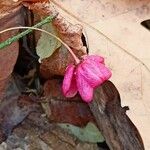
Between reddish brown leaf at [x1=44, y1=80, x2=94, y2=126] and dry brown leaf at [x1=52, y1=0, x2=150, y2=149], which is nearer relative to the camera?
dry brown leaf at [x1=52, y1=0, x2=150, y2=149]

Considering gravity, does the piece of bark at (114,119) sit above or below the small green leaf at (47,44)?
below

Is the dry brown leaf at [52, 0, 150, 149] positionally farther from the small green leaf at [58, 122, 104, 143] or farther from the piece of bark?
the small green leaf at [58, 122, 104, 143]

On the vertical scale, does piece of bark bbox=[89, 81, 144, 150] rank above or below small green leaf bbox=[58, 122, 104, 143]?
above

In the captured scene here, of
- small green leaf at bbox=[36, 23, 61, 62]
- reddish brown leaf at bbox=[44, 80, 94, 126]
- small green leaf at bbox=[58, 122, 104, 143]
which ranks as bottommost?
small green leaf at bbox=[58, 122, 104, 143]

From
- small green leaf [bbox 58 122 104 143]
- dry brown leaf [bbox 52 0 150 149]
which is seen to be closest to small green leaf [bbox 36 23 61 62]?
dry brown leaf [bbox 52 0 150 149]

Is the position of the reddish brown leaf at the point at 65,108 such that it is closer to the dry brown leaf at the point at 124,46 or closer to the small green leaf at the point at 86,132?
the small green leaf at the point at 86,132

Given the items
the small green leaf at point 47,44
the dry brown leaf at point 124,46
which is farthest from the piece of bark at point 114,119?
the small green leaf at point 47,44

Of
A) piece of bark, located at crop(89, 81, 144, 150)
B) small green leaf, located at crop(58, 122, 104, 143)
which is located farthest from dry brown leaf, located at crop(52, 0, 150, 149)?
small green leaf, located at crop(58, 122, 104, 143)

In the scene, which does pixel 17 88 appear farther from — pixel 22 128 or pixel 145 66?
pixel 145 66
